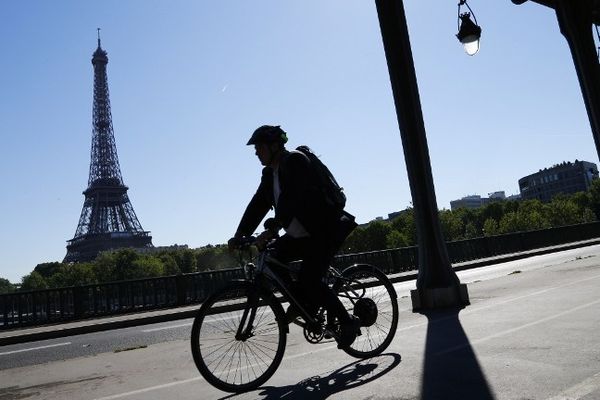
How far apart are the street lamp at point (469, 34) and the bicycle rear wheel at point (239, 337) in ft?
20.0

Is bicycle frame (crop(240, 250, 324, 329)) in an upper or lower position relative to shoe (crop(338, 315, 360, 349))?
upper

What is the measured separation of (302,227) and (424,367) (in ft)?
4.30

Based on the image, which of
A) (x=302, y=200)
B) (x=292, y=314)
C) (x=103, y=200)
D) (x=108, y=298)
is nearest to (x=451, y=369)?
(x=292, y=314)

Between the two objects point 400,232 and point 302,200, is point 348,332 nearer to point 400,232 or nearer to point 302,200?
point 302,200

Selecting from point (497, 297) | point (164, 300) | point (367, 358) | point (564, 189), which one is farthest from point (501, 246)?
point (564, 189)

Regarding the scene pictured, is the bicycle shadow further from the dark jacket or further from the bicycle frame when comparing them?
the dark jacket

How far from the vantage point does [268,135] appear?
165 inches

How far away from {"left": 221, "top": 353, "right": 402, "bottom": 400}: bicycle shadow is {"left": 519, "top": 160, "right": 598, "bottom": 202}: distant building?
182 m

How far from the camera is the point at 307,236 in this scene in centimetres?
413

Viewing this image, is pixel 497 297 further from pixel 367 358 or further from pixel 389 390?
pixel 389 390

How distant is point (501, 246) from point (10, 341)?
76.2ft

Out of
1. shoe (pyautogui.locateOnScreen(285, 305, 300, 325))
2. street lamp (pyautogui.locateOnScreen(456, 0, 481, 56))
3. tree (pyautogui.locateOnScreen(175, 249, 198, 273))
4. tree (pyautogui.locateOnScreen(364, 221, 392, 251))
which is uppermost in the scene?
tree (pyautogui.locateOnScreen(175, 249, 198, 273))

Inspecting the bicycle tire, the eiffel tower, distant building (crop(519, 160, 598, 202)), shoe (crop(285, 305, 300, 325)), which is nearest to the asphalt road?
the bicycle tire

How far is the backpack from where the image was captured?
4113mm
